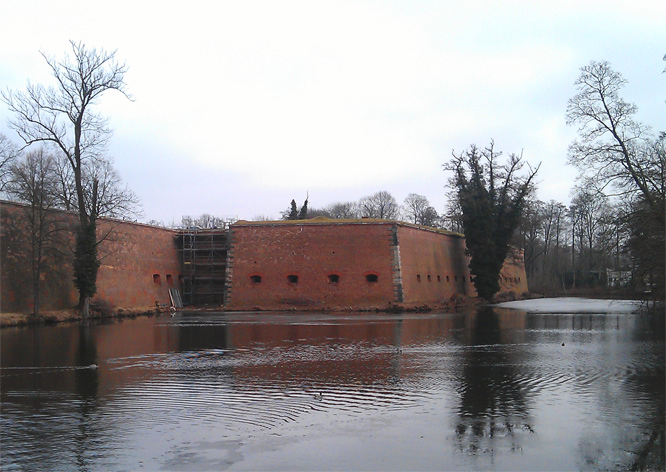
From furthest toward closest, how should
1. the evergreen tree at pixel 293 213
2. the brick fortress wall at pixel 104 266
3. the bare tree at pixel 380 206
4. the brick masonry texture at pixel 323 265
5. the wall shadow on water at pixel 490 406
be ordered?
the bare tree at pixel 380 206 < the evergreen tree at pixel 293 213 < the brick masonry texture at pixel 323 265 < the brick fortress wall at pixel 104 266 < the wall shadow on water at pixel 490 406

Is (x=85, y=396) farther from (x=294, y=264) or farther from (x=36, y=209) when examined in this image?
(x=294, y=264)

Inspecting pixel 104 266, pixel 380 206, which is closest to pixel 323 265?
pixel 104 266

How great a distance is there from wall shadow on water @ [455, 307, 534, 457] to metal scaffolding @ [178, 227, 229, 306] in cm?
2315

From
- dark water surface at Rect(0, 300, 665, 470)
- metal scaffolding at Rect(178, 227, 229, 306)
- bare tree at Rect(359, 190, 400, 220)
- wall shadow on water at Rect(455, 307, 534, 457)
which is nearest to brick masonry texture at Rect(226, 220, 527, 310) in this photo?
metal scaffolding at Rect(178, 227, 229, 306)

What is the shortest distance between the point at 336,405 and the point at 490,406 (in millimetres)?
1793

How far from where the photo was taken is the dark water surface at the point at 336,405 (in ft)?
17.8

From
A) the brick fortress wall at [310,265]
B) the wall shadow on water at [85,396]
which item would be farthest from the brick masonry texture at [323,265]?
the wall shadow on water at [85,396]

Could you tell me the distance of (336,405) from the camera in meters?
7.41

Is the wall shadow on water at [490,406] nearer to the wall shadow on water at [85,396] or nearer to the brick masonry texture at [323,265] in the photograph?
the wall shadow on water at [85,396]

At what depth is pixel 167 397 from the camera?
311 inches

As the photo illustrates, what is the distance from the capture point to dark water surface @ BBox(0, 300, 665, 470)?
542cm

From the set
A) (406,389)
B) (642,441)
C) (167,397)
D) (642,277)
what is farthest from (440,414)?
(642,277)

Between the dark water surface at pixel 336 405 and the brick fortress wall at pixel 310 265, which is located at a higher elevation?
the brick fortress wall at pixel 310 265

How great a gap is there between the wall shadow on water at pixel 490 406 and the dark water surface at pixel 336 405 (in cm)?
2
